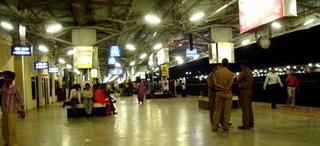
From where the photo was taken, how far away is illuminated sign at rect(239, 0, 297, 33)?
338 inches

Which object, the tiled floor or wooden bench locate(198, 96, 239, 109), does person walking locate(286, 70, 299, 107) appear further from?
the tiled floor

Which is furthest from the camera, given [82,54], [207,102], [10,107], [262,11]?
[82,54]

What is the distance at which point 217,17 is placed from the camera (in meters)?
22.4

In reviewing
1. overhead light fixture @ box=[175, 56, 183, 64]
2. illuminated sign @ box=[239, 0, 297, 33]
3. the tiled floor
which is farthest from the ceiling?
overhead light fixture @ box=[175, 56, 183, 64]

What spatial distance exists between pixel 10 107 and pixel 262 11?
583cm

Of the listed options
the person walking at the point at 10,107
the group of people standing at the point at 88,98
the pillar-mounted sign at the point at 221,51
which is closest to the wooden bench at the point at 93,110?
the group of people standing at the point at 88,98

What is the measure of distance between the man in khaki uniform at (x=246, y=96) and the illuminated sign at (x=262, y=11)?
110 cm

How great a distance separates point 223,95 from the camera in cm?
958

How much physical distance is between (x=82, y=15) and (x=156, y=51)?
1498 cm

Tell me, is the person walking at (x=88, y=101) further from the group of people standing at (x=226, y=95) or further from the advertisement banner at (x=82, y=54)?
the group of people standing at (x=226, y=95)

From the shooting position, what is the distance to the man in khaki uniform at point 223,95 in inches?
377

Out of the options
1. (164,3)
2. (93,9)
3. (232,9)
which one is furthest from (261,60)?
(93,9)

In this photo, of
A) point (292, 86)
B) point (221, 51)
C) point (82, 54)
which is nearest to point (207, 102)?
point (292, 86)

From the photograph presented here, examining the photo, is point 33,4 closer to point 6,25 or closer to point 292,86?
point 6,25
